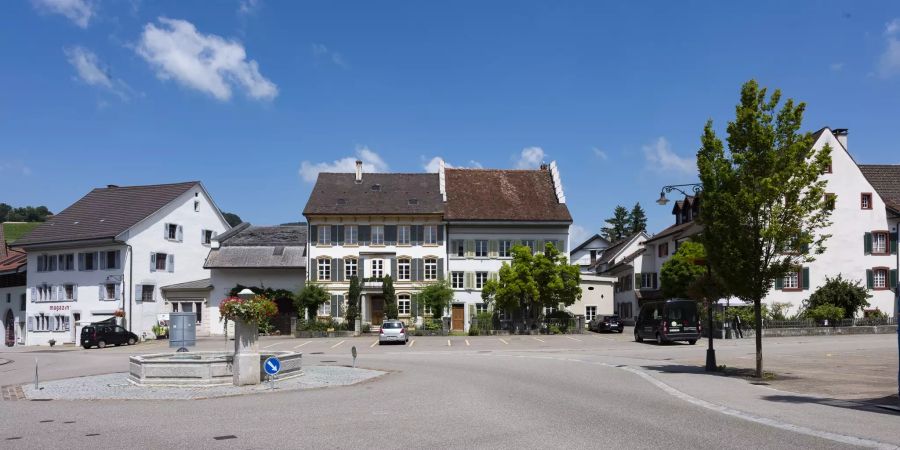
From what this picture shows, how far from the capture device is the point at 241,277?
5806cm

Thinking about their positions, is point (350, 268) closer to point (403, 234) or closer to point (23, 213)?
point (403, 234)

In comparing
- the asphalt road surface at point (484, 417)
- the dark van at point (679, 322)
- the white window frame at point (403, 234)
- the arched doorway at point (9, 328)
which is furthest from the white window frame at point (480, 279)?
the arched doorway at point (9, 328)

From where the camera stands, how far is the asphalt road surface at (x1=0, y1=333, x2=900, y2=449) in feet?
35.8

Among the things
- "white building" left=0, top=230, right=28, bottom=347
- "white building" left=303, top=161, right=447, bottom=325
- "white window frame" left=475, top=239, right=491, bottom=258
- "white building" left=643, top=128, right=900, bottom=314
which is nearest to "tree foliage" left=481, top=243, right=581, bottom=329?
"white window frame" left=475, top=239, right=491, bottom=258

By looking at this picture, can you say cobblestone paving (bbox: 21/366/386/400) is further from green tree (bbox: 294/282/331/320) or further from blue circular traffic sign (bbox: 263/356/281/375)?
green tree (bbox: 294/282/331/320)

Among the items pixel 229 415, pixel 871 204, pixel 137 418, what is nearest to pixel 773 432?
pixel 229 415

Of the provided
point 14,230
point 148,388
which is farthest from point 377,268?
point 14,230

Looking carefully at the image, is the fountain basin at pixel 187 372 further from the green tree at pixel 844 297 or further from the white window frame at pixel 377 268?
the green tree at pixel 844 297

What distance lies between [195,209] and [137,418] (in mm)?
51530

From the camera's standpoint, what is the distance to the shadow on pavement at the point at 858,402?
13945mm

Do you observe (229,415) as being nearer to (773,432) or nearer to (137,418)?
(137,418)

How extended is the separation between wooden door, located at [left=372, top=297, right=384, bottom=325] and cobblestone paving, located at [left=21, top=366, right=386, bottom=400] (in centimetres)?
3249

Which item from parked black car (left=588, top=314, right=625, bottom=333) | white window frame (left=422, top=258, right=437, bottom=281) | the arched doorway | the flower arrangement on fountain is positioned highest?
white window frame (left=422, top=258, right=437, bottom=281)

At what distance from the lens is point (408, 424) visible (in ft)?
41.2
